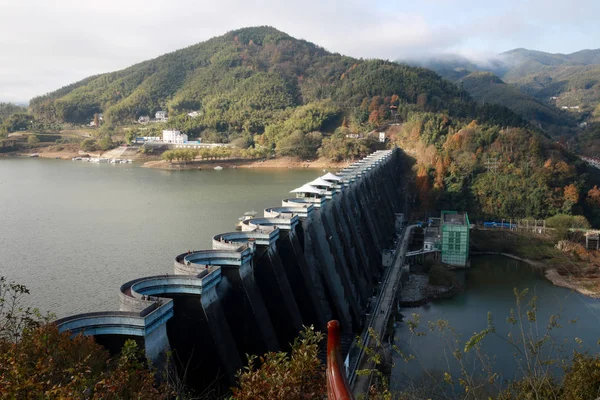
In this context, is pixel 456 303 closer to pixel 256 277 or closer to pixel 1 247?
pixel 256 277

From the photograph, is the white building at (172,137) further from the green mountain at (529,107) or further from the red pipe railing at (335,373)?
the red pipe railing at (335,373)

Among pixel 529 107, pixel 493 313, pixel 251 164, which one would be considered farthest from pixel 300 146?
pixel 493 313

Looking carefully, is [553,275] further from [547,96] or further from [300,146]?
[547,96]

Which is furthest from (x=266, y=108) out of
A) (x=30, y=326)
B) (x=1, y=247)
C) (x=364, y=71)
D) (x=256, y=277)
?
(x=30, y=326)

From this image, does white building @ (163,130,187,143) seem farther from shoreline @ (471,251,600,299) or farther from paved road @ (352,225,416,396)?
shoreline @ (471,251,600,299)

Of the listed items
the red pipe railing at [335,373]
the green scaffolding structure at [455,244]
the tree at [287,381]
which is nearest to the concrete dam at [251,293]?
the tree at [287,381]

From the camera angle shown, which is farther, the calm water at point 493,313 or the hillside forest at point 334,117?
the hillside forest at point 334,117
